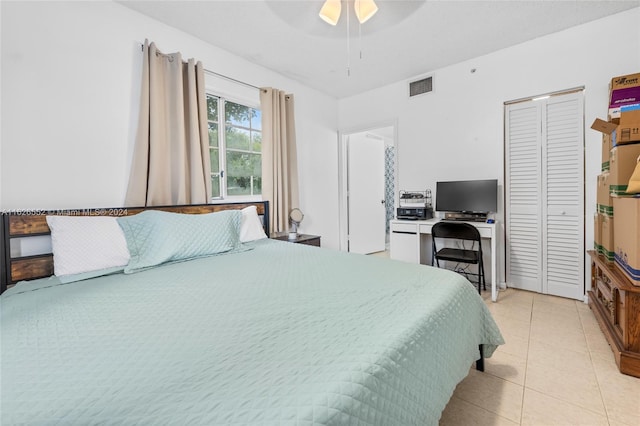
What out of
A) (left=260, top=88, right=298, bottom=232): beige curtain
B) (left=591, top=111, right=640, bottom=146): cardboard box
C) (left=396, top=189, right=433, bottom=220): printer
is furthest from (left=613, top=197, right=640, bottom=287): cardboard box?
(left=260, top=88, right=298, bottom=232): beige curtain

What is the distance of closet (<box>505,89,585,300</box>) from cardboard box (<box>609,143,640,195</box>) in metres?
0.85

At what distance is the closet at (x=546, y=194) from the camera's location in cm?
270

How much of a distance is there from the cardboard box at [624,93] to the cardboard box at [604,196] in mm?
483

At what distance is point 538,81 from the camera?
2832mm

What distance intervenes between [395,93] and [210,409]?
395 centimetres

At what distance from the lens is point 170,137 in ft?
8.04

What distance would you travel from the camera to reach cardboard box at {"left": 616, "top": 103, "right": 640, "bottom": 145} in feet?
6.09

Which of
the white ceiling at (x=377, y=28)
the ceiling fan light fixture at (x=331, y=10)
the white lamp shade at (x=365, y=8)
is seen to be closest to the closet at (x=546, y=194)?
the white ceiling at (x=377, y=28)

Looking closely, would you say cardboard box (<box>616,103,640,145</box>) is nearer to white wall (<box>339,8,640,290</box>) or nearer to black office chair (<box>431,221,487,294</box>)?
white wall (<box>339,8,640,290</box>)

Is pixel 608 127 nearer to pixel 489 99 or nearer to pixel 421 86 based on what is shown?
pixel 489 99

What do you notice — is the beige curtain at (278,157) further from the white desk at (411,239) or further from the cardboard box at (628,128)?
the cardboard box at (628,128)

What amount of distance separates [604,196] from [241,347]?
284 centimetres

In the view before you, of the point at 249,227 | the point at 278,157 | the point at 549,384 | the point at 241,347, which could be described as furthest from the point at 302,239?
the point at 241,347

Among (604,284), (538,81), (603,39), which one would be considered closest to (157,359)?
(604,284)
